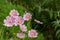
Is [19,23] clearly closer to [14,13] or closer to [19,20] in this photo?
[19,20]

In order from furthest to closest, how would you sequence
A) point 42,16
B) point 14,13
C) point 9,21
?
point 42,16
point 14,13
point 9,21

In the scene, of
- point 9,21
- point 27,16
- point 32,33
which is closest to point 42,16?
point 27,16

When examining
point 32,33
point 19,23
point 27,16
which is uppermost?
point 27,16

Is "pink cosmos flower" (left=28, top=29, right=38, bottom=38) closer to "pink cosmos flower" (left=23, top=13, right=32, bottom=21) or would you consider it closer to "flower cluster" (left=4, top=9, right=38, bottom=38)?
"flower cluster" (left=4, top=9, right=38, bottom=38)

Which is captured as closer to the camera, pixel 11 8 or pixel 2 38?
pixel 2 38

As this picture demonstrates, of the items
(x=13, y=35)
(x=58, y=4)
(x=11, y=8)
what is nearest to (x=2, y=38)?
(x=13, y=35)

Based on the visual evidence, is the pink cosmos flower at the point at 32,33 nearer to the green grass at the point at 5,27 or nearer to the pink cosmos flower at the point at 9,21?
the green grass at the point at 5,27

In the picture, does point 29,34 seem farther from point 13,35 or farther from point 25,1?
point 25,1

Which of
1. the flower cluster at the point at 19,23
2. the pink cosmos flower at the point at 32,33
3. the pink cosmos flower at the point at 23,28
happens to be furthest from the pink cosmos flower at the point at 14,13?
the pink cosmos flower at the point at 32,33
